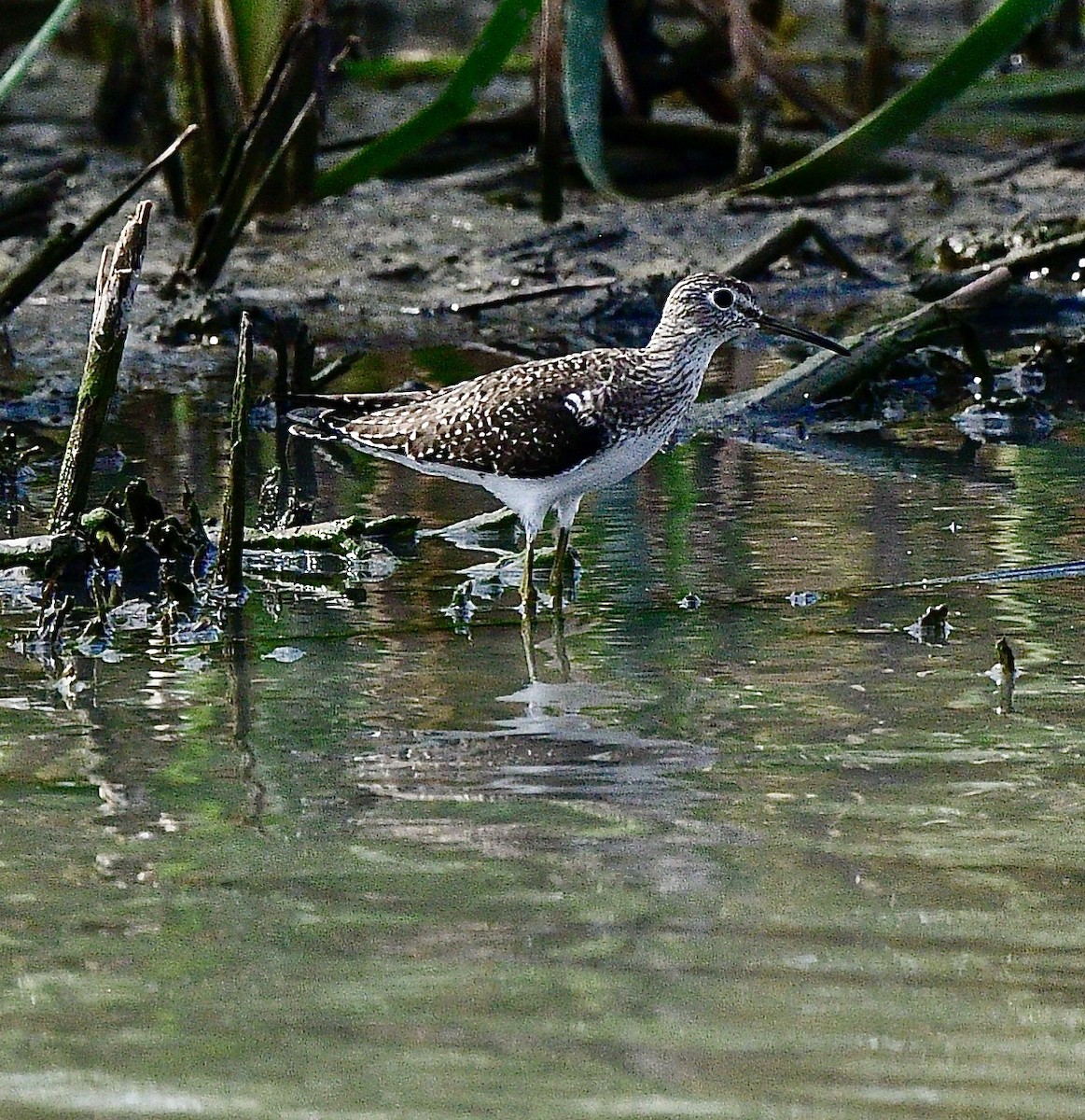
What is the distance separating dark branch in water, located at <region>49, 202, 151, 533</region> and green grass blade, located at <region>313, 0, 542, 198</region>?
4360 mm

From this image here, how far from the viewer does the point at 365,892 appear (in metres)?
3.99

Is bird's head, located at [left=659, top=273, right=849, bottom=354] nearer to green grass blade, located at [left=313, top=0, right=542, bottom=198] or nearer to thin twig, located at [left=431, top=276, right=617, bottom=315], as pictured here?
thin twig, located at [left=431, top=276, right=617, bottom=315]

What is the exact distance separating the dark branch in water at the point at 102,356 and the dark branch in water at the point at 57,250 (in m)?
1.64

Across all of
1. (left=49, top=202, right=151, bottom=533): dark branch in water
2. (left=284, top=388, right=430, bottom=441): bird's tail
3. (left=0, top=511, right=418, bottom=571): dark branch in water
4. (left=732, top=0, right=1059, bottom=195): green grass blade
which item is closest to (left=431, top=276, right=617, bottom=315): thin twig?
(left=732, top=0, right=1059, bottom=195): green grass blade

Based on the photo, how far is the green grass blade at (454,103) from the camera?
33.5ft

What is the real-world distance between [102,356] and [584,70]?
197 inches

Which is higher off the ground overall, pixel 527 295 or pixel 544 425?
pixel 527 295

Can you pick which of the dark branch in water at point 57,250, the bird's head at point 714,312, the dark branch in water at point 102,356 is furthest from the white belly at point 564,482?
the dark branch in water at point 57,250

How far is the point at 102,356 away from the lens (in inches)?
237

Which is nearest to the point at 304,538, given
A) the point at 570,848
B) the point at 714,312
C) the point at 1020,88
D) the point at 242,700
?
the point at 242,700

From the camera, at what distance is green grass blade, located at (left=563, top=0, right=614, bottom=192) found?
33.8 ft

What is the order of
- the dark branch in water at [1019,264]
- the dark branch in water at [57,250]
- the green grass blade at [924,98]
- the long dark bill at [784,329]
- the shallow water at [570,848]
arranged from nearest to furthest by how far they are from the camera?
1. the shallow water at [570,848]
2. the long dark bill at [784,329]
3. the dark branch in water at [57,250]
4. the green grass blade at [924,98]
5. the dark branch in water at [1019,264]

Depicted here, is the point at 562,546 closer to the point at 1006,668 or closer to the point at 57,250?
the point at 1006,668

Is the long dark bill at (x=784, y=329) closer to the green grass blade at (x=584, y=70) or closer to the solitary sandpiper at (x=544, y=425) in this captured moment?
the solitary sandpiper at (x=544, y=425)
